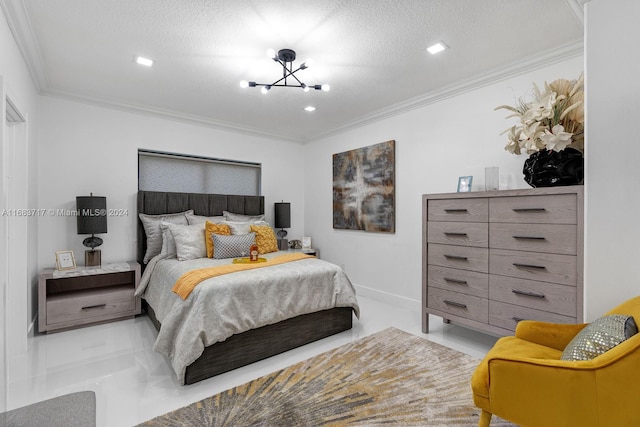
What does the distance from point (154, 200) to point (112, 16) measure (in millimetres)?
2229

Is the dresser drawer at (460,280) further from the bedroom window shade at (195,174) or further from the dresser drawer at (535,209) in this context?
the bedroom window shade at (195,174)

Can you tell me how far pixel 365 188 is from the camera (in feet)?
13.9

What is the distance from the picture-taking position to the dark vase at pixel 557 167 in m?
2.12

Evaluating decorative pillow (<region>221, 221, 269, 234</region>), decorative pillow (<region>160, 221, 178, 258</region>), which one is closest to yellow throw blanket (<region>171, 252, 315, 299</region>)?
decorative pillow (<region>221, 221, 269, 234</region>)

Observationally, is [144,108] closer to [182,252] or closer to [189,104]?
[189,104]

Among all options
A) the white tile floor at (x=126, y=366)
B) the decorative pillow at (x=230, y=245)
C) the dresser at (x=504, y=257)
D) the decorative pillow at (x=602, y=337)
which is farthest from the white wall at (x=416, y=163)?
the decorative pillow at (x=602, y=337)

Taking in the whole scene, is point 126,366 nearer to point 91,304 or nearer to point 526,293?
point 91,304

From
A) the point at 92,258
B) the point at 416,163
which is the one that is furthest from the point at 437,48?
the point at 92,258

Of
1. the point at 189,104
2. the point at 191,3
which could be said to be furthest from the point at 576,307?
the point at 189,104

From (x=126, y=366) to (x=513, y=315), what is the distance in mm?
3014

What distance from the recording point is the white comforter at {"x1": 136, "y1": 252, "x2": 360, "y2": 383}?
7.13 feet

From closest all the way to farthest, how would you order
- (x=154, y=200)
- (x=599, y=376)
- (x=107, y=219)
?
(x=599, y=376) < (x=107, y=219) < (x=154, y=200)

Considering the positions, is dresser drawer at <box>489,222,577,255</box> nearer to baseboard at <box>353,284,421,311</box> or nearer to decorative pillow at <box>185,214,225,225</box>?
baseboard at <box>353,284,421,311</box>

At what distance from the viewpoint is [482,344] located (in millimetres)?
2744
